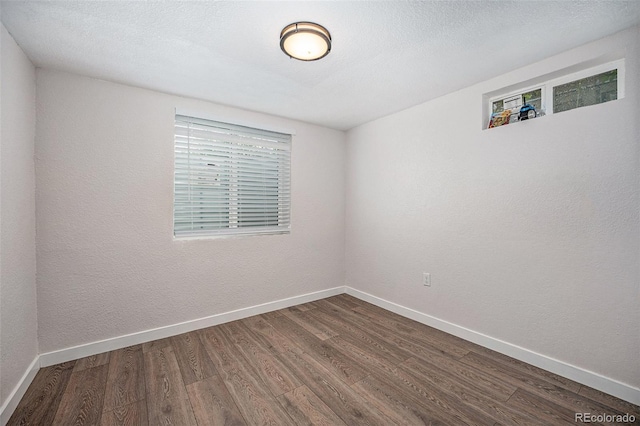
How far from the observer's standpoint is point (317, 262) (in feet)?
12.0

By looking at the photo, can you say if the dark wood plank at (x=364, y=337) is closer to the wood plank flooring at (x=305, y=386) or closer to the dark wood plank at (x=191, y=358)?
the wood plank flooring at (x=305, y=386)

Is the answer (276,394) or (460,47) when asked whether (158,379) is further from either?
(460,47)

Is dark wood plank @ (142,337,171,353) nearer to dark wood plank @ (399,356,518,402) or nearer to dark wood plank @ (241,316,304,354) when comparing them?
dark wood plank @ (241,316,304,354)

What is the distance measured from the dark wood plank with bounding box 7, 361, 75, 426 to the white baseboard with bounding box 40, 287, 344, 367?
0.07 m

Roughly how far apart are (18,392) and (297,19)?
2.91 metres

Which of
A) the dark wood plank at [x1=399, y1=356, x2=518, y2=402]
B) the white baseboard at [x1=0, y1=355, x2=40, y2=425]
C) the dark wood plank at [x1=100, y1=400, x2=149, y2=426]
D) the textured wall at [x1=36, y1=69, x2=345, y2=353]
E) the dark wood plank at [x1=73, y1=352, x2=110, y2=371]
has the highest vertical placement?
the textured wall at [x1=36, y1=69, x2=345, y2=353]

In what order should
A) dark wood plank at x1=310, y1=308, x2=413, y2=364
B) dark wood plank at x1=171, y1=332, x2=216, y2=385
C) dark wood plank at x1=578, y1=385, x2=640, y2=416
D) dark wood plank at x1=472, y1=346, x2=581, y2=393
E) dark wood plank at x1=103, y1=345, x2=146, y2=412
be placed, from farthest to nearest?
dark wood plank at x1=310, y1=308, x2=413, y2=364 < dark wood plank at x1=171, y1=332, x2=216, y2=385 < dark wood plank at x1=472, y1=346, x2=581, y2=393 < dark wood plank at x1=103, y1=345, x2=146, y2=412 < dark wood plank at x1=578, y1=385, x2=640, y2=416

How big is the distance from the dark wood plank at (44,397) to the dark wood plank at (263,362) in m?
1.16

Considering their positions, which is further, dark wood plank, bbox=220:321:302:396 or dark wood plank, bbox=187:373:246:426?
dark wood plank, bbox=220:321:302:396

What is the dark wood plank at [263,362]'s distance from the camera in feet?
6.14

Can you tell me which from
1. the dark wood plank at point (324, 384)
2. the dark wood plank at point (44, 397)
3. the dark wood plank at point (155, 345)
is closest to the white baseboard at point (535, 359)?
the dark wood plank at point (324, 384)

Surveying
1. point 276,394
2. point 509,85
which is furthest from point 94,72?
point 509,85

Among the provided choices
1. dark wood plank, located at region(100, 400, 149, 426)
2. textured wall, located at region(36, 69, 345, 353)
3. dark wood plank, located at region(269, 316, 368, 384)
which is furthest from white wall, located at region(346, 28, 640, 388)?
dark wood plank, located at region(100, 400, 149, 426)

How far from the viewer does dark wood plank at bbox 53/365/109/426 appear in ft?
5.13
